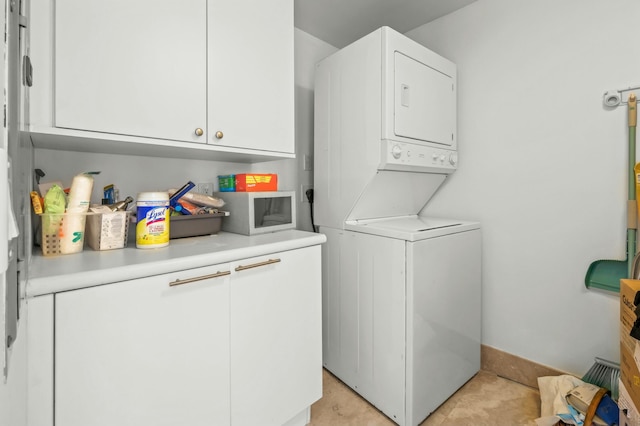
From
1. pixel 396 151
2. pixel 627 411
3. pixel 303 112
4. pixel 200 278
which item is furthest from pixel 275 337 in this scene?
pixel 303 112

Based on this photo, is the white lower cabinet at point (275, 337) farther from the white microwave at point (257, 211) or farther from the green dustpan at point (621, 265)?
the green dustpan at point (621, 265)

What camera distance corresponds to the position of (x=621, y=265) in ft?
5.58

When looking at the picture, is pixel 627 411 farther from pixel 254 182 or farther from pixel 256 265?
pixel 254 182

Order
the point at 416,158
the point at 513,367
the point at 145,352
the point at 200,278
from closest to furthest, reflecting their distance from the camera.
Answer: the point at 145,352
the point at 200,278
the point at 416,158
the point at 513,367

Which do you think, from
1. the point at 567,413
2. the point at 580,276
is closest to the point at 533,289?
the point at 580,276

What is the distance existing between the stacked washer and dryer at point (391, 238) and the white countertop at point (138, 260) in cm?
52

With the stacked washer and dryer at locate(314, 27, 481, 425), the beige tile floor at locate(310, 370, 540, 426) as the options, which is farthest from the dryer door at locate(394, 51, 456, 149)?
the beige tile floor at locate(310, 370, 540, 426)

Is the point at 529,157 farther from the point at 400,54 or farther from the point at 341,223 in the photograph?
the point at 341,223

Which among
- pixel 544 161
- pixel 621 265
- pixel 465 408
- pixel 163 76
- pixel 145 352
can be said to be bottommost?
pixel 465 408

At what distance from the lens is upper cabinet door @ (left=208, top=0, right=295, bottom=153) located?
1.45 metres

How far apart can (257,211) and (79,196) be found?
771 millimetres

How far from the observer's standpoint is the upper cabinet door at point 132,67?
3.59 ft

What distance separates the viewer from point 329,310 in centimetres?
219

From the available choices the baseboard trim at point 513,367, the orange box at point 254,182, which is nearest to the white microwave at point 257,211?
the orange box at point 254,182
